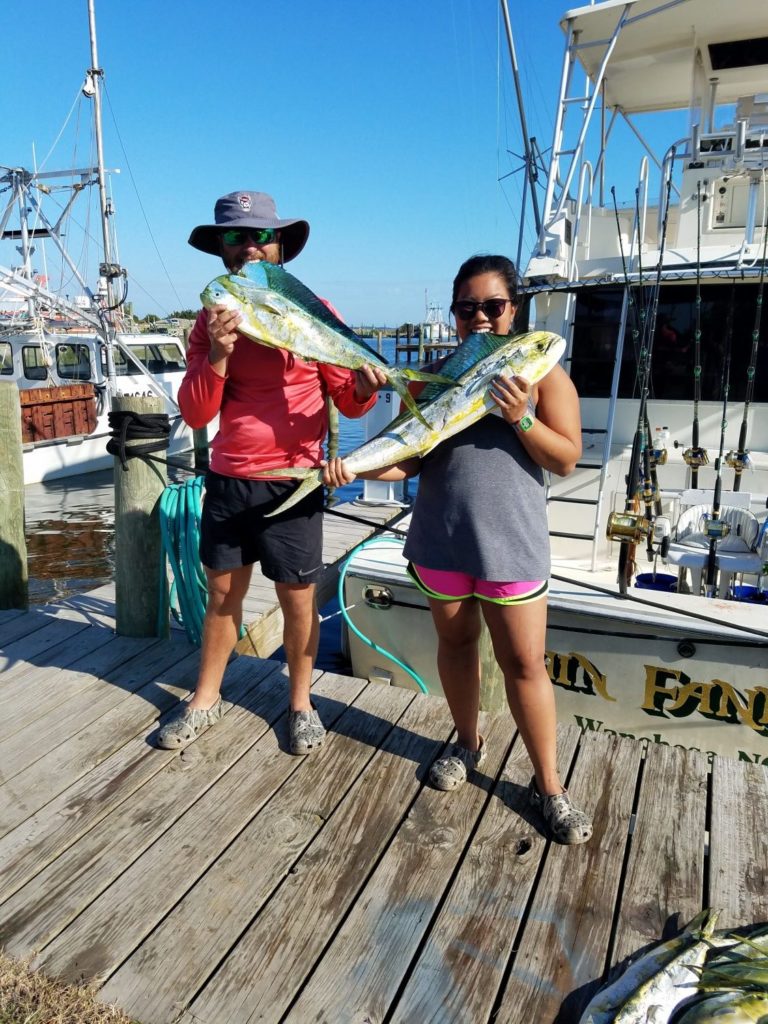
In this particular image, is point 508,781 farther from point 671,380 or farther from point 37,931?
point 671,380

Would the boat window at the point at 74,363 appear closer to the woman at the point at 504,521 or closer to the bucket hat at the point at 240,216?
the bucket hat at the point at 240,216

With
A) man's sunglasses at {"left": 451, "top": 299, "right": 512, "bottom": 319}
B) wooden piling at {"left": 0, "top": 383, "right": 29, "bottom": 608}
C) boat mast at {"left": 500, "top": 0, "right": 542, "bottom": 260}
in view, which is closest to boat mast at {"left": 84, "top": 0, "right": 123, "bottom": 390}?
boat mast at {"left": 500, "top": 0, "right": 542, "bottom": 260}

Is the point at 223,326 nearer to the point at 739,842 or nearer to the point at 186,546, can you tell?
the point at 186,546

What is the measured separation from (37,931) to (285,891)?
2.06 feet

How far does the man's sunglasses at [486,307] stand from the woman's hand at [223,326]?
2.13 ft

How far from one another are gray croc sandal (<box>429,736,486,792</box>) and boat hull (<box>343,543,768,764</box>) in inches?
60.6

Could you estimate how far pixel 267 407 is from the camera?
2363 millimetres

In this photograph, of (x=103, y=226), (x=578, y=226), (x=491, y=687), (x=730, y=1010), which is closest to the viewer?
(x=730, y=1010)

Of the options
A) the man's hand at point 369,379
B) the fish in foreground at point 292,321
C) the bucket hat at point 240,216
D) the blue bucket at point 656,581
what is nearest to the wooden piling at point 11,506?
the bucket hat at point 240,216

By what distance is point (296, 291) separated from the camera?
207 centimetres

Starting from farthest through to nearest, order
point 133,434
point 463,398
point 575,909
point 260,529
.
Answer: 1. point 133,434
2. point 260,529
3. point 463,398
4. point 575,909

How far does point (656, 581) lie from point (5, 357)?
693 inches

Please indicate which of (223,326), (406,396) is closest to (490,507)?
(406,396)

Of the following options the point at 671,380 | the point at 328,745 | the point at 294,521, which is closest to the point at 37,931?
the point at 328,745
